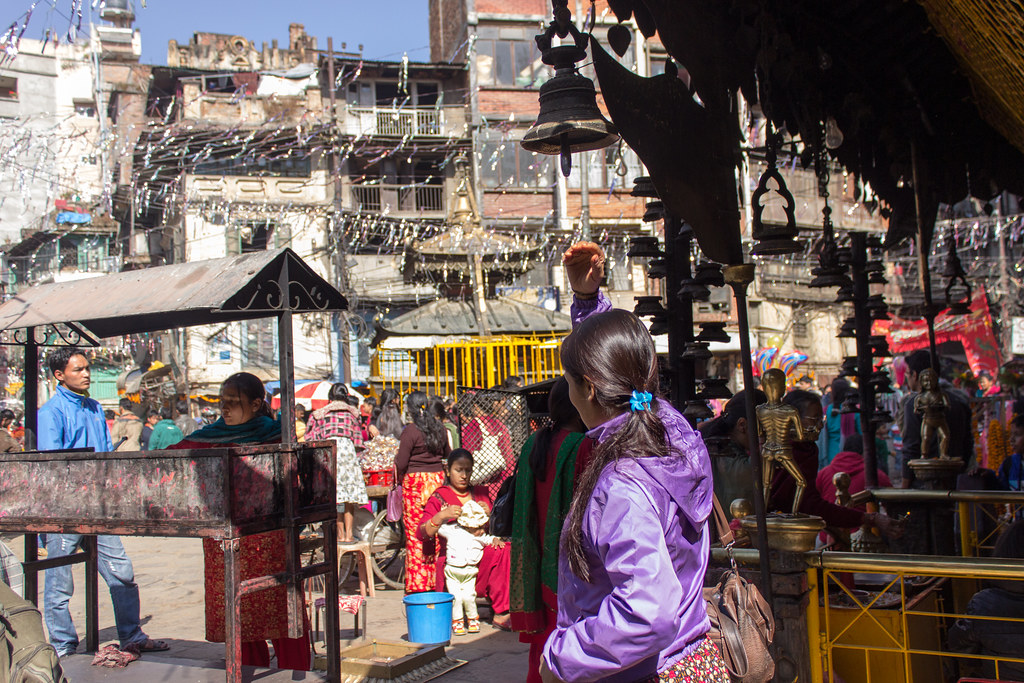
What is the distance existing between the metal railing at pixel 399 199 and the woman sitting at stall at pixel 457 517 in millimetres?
20159

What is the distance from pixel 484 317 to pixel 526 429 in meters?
6.12

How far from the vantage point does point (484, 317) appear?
13.5 meters

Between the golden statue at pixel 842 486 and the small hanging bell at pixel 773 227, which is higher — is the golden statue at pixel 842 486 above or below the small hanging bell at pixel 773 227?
below

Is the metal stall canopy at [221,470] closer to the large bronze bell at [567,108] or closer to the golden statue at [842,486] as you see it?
the large bronze bell at [567,108]

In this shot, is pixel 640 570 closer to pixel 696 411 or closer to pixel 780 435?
pixel 780 435

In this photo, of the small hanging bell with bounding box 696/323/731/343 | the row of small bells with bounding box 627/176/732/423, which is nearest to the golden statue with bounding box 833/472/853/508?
the row of small bells with bounding box 627/176/732/423

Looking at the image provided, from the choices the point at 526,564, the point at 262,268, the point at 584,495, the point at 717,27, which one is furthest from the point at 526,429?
the point at 584,495

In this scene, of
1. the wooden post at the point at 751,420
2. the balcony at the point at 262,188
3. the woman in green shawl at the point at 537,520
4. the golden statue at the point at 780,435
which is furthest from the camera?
the balcony at the point at 262,188

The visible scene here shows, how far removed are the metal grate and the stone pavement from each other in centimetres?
130

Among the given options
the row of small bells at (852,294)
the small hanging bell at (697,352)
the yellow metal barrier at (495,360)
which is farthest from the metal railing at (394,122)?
the small hanging bell at (697,352)

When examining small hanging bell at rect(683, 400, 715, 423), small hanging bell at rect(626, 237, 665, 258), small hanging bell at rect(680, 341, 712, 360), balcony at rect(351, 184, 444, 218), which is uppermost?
balcony at rect(351, 184, 444, 218)

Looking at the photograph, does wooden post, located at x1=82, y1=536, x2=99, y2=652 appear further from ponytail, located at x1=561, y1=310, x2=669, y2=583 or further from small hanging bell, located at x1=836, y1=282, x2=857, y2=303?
small hanging bell, located at x1=836, y1=282, x2=857, y2=303

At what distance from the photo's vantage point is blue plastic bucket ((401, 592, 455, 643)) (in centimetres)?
592

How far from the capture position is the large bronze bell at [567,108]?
4047 mm
